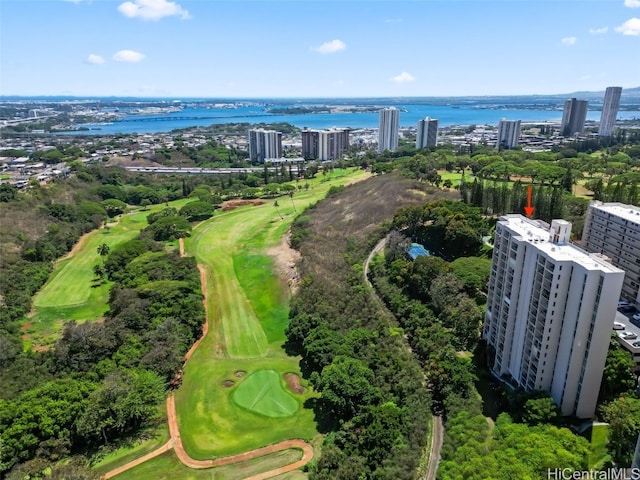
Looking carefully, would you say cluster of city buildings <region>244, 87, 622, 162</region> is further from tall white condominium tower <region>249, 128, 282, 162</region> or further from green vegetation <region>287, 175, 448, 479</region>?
green vegetation <region>287, 175, 448, 479</region>

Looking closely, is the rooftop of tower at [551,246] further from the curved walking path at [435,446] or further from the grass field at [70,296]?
the grass field at [70,296]

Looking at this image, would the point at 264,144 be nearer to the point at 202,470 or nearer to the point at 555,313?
the point at 202,470

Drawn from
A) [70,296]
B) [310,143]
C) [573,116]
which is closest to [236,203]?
[70,296]

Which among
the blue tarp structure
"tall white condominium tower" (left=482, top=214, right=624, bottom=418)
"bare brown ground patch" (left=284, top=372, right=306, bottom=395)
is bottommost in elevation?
"bare brown ground patch" (left=284, top=372, right=306, bottom=395)

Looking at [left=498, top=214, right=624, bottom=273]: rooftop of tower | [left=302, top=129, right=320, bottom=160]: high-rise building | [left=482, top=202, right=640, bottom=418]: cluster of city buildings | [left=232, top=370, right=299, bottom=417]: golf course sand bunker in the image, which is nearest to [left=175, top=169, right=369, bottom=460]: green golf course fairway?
[left=232, top=370, right=299, bottom=417]: golf course sand bunker

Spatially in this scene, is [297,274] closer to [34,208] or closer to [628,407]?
[628,407]

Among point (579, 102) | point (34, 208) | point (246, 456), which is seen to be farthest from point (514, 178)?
point (579, 102)

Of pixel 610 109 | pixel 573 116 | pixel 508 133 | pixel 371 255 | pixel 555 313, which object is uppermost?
pixel 610 109

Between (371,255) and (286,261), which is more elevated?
(371,255)

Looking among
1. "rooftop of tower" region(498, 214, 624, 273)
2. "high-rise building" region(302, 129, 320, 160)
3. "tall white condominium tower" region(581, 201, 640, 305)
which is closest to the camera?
"rooftop of tower" region(498, 214, 624, 273)
